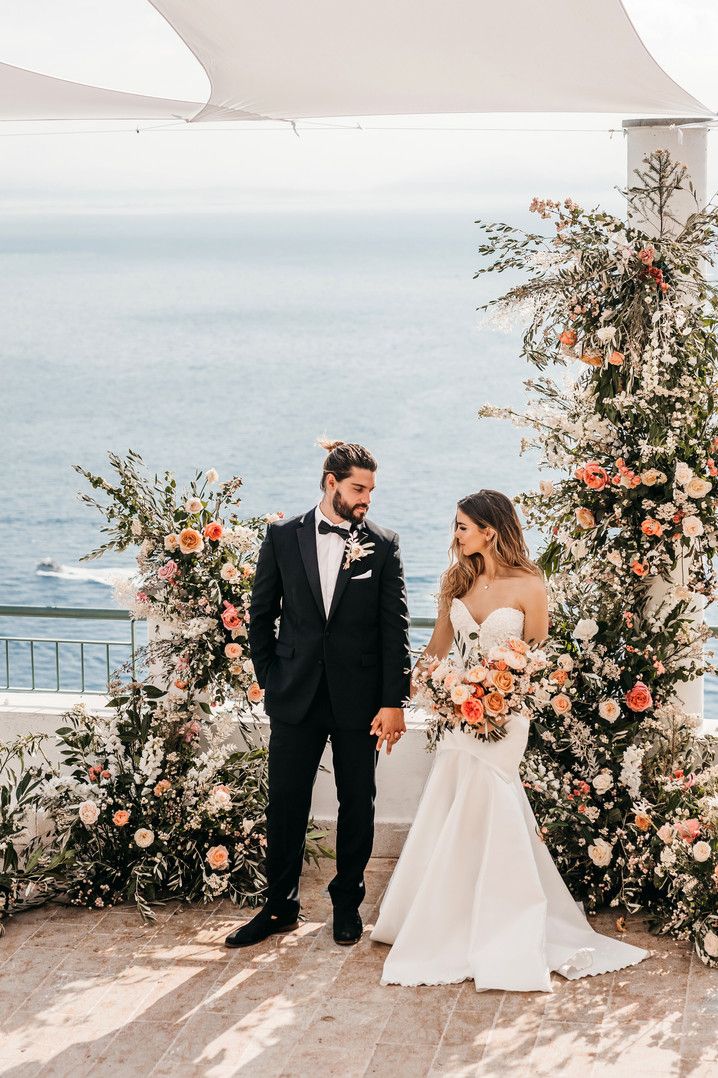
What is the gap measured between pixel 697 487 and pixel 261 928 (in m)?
2.29

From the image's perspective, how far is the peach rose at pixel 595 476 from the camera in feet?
16.3

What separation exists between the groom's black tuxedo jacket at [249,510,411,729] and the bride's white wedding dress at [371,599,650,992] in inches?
10.7

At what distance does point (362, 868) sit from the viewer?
5.05 metres

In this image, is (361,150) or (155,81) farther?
(361,150)

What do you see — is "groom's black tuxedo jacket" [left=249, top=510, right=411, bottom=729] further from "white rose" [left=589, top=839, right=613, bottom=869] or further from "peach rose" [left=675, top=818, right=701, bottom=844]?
"peach rose" [left=675, top=818, right=701, bottom=844]

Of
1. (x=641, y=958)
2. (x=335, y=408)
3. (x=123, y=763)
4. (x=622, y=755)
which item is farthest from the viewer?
(x=335, y=408)

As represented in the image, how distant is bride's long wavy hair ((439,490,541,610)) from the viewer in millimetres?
4836

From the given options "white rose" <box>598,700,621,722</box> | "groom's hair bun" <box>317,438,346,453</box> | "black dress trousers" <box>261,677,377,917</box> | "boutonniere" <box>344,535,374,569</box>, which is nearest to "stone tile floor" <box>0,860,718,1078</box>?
"black dress trousers" <box>261,677,377,917</box>

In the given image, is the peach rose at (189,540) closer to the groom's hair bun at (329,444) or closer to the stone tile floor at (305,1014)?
the groom's hair bun at (329,444)

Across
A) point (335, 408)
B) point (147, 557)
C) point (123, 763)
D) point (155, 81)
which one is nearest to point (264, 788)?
point (123, 763)

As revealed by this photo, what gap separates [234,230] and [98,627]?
927 inches

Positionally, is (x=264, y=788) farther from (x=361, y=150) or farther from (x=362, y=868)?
(x=361, y=150)

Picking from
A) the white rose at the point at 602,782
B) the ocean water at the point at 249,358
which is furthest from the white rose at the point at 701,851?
the ocean water at the point at 249,358

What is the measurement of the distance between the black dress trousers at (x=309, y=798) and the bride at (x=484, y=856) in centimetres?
18
